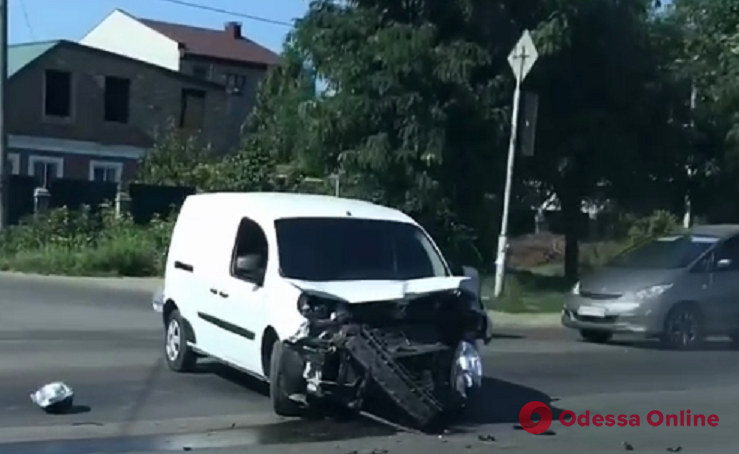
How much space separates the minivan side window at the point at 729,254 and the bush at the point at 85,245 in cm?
1392

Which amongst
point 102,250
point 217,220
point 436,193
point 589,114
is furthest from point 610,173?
point 217,220

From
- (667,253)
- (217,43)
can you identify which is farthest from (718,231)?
(217,43)

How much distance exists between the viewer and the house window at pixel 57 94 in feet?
176

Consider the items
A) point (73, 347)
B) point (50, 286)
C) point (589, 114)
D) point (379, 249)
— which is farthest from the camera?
point (589, 114)

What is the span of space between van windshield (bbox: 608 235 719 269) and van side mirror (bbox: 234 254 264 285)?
8794 millimetres

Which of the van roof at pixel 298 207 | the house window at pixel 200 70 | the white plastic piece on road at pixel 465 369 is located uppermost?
the house window at pixel 200 70

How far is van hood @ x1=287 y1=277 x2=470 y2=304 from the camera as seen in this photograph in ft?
43.2

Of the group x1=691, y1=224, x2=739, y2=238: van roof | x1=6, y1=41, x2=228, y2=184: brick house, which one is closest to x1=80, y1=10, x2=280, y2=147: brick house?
x1=6, y1=41, x2=228, y2=184: brick house

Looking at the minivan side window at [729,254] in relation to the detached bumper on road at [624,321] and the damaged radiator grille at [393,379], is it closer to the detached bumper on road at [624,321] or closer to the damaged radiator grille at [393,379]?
the detached bumper on road at [624,321]

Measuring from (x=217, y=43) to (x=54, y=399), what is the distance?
2438 inches

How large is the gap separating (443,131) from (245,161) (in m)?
14.9

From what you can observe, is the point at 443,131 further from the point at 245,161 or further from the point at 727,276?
the point at 245,161

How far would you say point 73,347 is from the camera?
18.3 m

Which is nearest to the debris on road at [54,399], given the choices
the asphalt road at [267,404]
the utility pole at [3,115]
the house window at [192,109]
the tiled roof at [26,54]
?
the asphalt road at [267,404]
